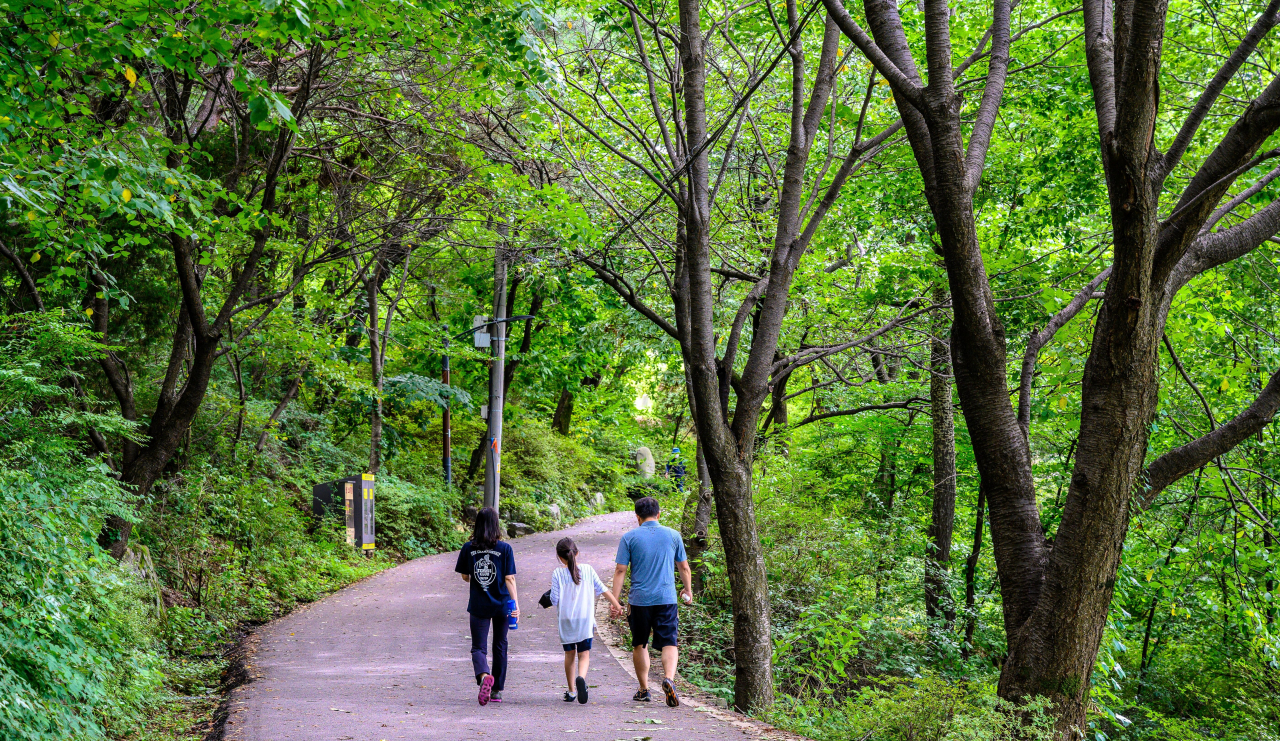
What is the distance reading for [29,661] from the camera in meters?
5.74

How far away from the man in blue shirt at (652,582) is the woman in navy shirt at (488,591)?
3.53 feet

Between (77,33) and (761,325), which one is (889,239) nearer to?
(761,325)

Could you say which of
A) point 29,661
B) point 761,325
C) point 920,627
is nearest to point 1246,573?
point 920,627

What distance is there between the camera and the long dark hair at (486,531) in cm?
849

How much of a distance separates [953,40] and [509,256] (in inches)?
295

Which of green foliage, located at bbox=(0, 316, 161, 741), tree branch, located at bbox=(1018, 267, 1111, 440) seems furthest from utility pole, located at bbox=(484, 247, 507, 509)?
tree branch, located at bbox=(1018, 267, 1111, 440)

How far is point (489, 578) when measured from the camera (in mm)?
8406

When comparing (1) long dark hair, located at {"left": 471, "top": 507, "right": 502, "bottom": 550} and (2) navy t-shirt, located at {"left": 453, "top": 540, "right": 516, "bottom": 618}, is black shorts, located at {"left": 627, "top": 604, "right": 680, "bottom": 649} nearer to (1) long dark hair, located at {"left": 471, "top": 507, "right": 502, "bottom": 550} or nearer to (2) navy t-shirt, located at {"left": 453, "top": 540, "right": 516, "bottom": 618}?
(2) navy t-shirt, located at {"left": 453, "top": 540, "right": 516, "bottom": 618}

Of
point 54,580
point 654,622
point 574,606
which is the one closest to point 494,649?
point 574,606

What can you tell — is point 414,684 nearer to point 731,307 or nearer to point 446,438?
point 731,307

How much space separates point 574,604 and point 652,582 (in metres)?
0.78

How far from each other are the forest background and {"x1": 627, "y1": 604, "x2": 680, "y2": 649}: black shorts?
3.42 ft

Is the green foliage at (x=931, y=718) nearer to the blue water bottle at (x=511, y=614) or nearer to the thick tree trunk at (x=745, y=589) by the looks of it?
the thick tree trunk at (x=745, y=589)

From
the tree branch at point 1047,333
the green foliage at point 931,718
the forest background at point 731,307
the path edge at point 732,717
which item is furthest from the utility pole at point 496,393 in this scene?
the tree branch at point 1047,333
